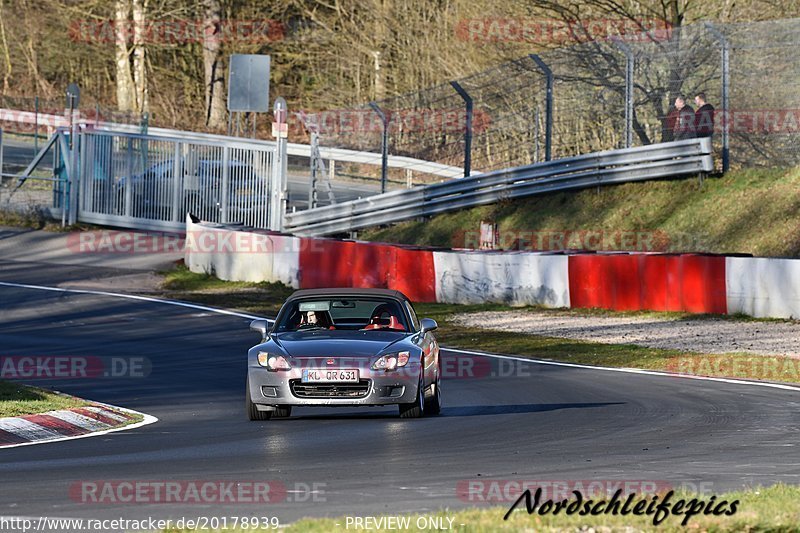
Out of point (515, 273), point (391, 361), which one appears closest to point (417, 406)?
point (391, 361)

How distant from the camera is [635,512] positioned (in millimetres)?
7113

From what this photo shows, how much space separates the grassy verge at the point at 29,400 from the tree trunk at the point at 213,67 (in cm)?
3873

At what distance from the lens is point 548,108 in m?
28.1

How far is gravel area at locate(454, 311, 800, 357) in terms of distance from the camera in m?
19.1

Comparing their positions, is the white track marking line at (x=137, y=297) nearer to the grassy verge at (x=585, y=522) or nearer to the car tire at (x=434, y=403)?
the car tire at (x=434, y=403)

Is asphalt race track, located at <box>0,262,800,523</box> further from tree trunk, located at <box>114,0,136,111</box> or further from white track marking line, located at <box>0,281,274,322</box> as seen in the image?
tree trunk, located at <box>114,0,136,111</box>

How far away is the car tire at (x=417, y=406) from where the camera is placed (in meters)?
12.5

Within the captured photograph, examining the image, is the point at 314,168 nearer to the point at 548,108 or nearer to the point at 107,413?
the point at 548,108

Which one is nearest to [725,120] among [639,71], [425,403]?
[639,71]

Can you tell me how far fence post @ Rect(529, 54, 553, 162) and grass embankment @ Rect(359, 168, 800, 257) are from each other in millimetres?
1224

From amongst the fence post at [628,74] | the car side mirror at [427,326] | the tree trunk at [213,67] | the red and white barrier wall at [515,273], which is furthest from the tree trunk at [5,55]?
the car side mirror at [427,326]

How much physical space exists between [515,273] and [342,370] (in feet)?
40.0

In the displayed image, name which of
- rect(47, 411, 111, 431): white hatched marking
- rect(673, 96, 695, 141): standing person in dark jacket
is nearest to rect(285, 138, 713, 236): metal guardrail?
rect(673, 96, 695, 141): standing person in dark jacket

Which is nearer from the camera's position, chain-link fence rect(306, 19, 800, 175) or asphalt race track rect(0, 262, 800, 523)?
asphalt race track rect(0, 262, 800, 523)
